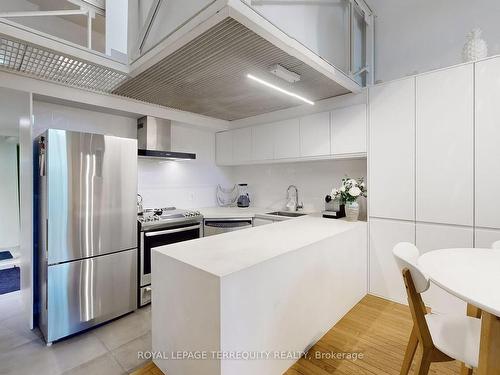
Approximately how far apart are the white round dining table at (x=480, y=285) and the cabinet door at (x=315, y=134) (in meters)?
1.85

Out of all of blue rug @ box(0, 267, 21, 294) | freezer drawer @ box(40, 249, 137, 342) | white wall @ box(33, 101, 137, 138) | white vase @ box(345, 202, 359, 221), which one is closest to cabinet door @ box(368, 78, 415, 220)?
white vase @ box(345, 202, 359, 221)

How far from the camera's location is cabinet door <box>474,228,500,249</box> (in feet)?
6.56

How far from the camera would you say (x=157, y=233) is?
2770 millimetres

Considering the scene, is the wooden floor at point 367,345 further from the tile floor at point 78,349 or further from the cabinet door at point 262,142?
the cabinet door at point 262,142

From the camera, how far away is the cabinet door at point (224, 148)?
4.09 meters

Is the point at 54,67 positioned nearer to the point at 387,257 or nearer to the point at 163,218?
the point at 163,218

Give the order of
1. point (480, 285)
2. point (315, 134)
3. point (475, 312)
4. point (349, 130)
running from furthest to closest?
point (315, 134) → point (349, 130) → point (475, 312) → point (480, 285)

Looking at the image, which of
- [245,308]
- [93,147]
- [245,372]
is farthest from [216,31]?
[245,372]

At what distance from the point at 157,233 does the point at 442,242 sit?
2.83m

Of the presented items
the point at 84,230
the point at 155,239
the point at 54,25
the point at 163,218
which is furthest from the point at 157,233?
the point at 54,25

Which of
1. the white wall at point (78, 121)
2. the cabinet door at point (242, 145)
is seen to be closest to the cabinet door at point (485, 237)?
the cabinet door at point (242, 145)

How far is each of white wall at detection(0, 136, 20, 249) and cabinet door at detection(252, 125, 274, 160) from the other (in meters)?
4.14

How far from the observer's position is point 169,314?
1.52 meters

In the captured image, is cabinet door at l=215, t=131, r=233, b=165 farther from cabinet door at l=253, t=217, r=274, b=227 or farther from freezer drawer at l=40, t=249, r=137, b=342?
freezer drawer at l=40, t=249, r=137, b=342
